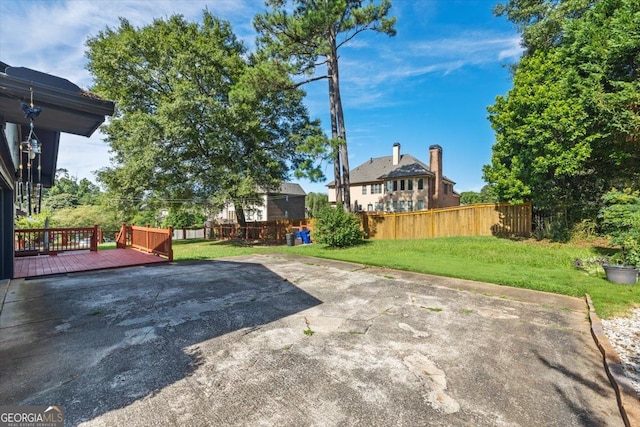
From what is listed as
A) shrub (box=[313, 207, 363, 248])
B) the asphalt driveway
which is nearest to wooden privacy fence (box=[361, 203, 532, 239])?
shrub (box=[313, 207, 363, 248])

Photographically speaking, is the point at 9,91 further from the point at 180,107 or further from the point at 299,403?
the point at 180,107

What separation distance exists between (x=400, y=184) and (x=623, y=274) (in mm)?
23473

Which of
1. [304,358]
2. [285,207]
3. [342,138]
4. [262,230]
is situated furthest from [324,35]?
[285,207]

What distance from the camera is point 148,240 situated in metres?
10.6

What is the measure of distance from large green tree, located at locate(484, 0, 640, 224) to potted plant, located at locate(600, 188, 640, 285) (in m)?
3.41

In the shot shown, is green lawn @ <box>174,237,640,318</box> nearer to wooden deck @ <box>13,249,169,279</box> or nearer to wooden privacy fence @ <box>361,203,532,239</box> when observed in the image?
wooden privacy fence @ <box>361,203,532,239</box>

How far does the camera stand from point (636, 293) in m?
5.16

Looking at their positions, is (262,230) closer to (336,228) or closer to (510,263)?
(336,228)

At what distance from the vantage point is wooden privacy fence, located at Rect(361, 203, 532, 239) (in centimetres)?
1316

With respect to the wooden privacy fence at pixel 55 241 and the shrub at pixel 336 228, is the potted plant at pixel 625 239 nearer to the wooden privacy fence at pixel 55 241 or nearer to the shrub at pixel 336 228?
the shrub at pixel 336 228

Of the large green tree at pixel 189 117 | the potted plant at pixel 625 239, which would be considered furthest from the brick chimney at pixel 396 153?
the potted plant at pixel 625 239

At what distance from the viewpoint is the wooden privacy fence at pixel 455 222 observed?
13.2 meters

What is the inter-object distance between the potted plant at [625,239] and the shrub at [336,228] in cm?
871

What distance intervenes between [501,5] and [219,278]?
64.1 feet
